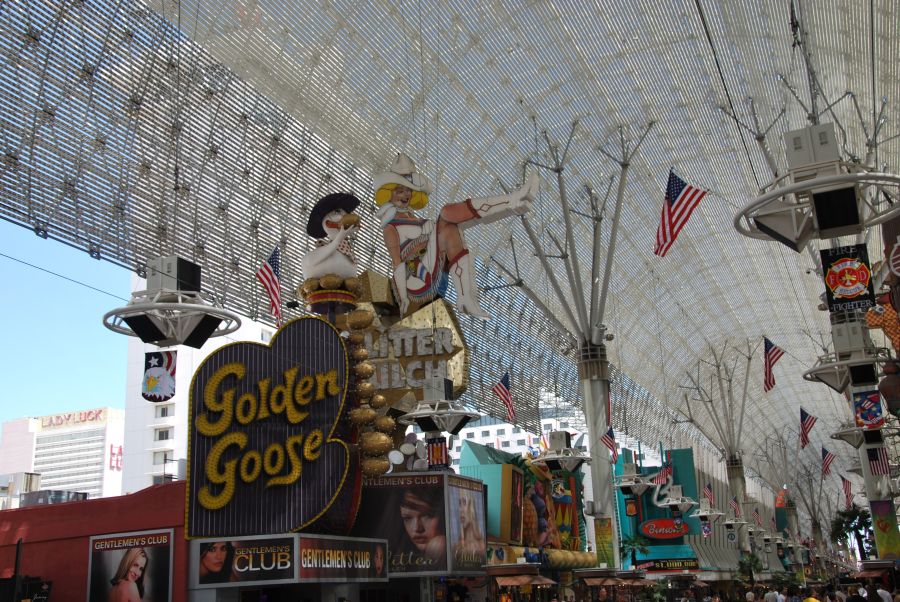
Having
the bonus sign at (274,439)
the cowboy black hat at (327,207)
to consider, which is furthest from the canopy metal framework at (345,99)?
the bonus sign at (274,439)

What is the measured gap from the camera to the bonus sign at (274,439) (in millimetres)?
19109

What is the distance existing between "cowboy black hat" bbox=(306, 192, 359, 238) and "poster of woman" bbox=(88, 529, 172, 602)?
8261 millimetres

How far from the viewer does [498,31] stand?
35375 millimetres

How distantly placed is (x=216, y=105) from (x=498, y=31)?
11.1 m

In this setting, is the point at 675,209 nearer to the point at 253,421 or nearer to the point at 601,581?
the point at 253,421

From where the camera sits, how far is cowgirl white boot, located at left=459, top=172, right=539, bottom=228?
21438 mm

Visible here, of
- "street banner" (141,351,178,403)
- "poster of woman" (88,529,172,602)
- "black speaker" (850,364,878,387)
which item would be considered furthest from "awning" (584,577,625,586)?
"poster of woman" (88,529,172,602)

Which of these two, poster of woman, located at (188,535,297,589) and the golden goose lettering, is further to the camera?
the golden goose lettering

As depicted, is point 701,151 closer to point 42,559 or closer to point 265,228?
point 265,228

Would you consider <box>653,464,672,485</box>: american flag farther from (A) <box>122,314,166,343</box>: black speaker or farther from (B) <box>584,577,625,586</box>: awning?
(A) <box>122,314,166,343</box>: black speaker

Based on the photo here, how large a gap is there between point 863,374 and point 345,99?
64.2ft

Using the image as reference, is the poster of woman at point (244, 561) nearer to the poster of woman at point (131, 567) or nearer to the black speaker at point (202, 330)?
the poster of woman at point (131, 567)

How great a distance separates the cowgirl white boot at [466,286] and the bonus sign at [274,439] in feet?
9.01

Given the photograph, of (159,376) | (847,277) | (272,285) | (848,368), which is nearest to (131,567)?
(159,376)
